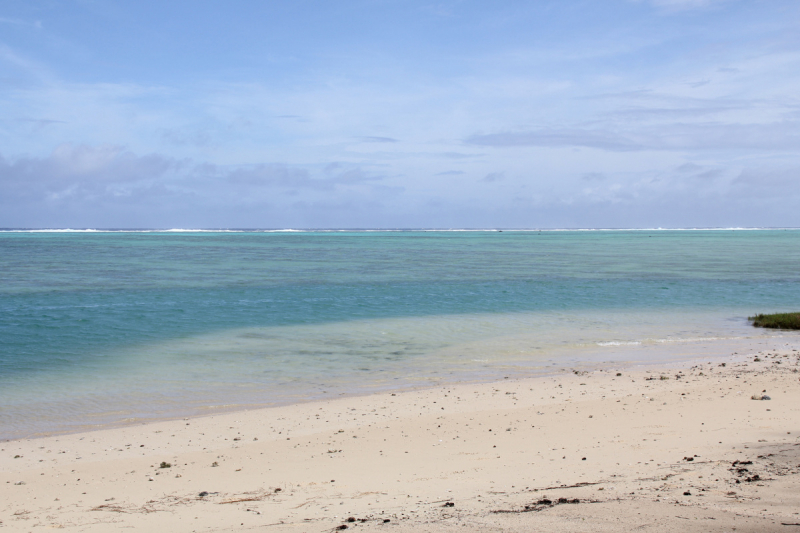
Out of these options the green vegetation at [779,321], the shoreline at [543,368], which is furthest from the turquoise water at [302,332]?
the green vegetation at [779,321]

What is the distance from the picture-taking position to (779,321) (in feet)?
76.1

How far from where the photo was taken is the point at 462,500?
6551mm

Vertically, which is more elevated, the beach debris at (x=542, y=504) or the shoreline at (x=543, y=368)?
the beach debris at (x=542, y=504)

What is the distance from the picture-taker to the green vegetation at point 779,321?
902 inches

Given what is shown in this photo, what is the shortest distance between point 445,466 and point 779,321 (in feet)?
68.0

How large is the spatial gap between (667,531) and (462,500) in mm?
2110

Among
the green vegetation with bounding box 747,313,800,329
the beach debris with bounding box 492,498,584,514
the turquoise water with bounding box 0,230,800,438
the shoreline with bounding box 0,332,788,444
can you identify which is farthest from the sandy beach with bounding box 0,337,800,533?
the green vegetation with bounding box 747,313,800,329

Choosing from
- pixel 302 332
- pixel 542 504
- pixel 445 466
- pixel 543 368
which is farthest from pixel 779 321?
pixel 542 504

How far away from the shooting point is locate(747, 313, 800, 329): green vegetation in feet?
75.2

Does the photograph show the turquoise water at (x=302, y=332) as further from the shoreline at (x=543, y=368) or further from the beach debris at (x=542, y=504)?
the beach debris at (x=542, y=504)

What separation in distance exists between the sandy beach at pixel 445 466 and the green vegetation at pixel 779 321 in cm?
1182

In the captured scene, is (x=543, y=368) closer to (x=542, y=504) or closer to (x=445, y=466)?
(x=445, y=466)

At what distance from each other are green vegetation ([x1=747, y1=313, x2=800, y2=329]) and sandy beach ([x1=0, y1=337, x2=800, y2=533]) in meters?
11.8

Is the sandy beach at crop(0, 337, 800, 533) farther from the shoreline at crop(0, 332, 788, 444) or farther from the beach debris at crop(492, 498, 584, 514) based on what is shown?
the shoreline at crop(0, 332, 788, 444)
